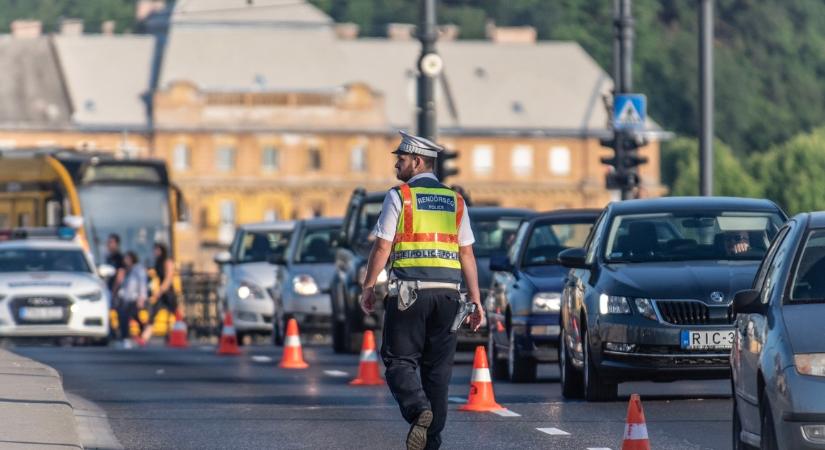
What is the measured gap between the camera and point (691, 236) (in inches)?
717

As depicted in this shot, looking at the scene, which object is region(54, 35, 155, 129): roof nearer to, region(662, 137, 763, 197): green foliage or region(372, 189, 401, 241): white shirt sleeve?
region(662, 137, 763, 197): green foliage

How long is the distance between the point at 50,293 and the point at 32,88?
10472 cm

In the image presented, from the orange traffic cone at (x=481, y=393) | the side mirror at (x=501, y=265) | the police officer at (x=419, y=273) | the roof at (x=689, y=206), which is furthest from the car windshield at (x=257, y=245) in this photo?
the police officer at (x=419, y=273)

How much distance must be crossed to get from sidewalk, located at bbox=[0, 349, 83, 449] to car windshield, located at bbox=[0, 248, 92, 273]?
1209cm

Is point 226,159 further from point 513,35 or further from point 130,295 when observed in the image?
point 130,295

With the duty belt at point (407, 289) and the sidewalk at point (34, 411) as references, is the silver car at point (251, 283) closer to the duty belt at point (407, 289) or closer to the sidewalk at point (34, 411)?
the sidewalk at point (34, 411)

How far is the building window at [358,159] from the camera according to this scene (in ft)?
454

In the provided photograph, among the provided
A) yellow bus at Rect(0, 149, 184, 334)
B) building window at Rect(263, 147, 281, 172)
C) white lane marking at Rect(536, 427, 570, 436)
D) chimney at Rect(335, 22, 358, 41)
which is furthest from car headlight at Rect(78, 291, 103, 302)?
chimney at Rect(335, 22, 358, 41)

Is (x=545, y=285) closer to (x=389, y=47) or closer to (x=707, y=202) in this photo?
(x=707, y=202)

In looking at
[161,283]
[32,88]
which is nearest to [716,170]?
[32,88]

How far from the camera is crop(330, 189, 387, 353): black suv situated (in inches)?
1097

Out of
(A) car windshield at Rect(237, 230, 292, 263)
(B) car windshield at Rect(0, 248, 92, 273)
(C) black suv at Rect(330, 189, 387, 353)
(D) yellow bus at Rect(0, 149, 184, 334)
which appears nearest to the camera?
(C) black suv at Rect(330, 189, 387, 353)

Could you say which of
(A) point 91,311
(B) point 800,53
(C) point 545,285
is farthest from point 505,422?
(B) point 800,53

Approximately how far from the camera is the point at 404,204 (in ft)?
41.5
